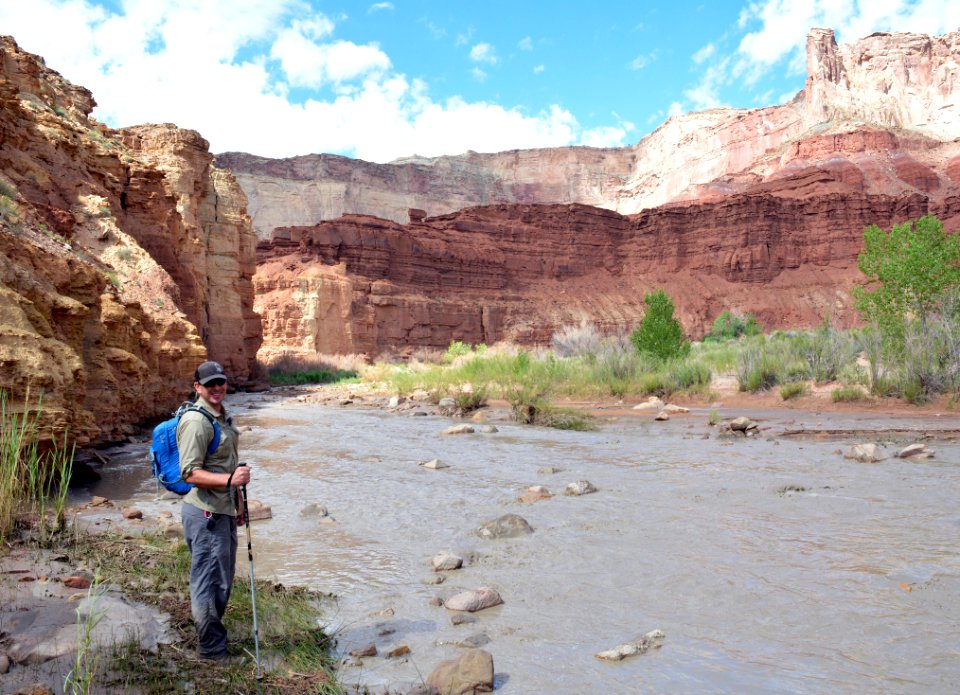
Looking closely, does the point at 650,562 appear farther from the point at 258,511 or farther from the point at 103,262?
the point at 103,262

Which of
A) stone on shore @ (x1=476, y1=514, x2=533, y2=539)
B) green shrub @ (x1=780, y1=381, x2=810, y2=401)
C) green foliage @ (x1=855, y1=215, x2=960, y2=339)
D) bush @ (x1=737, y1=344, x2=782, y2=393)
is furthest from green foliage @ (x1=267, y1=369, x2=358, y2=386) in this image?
stone on shore @ (x1=476, y1=514, x2=533, y2=539)

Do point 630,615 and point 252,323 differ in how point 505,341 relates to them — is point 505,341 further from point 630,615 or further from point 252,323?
point 630,615

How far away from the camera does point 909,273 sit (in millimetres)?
13695

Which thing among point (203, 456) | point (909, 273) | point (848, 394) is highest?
point (909, 273)

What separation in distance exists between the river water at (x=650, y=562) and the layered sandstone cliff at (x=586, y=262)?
32.8 metres

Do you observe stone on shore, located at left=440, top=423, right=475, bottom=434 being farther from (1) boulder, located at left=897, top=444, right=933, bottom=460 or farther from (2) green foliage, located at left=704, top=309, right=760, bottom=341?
(2) green foliage, located at left=704, top=309, right=760, bottom=341

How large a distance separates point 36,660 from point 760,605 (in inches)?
142

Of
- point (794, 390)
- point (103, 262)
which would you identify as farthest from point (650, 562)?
point (794, 390)

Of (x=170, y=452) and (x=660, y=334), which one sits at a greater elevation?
(x=660, y=334)

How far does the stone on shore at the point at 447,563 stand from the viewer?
4.57 m

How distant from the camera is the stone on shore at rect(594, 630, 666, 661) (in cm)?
319

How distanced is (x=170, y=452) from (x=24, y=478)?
104 inches

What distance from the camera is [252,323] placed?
92.7 ft

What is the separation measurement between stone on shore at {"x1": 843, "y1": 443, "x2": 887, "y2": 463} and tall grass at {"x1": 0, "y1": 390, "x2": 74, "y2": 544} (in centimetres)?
814
